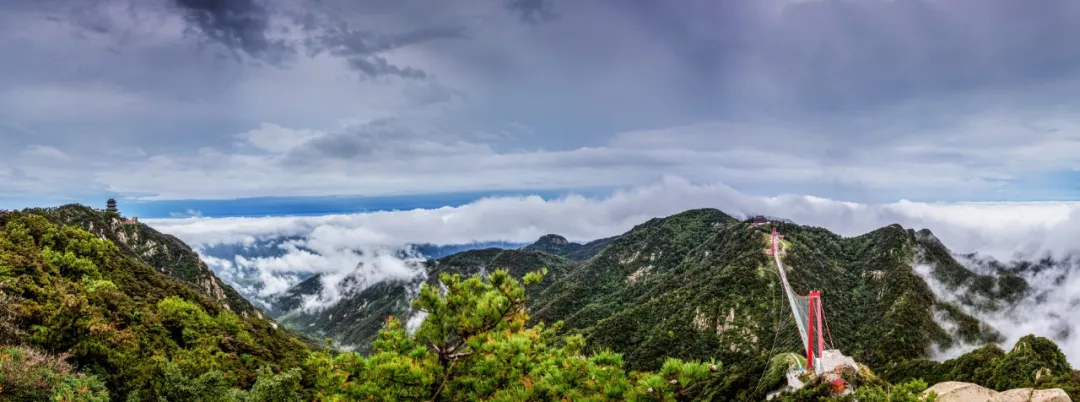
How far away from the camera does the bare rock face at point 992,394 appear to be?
1384 centimetres

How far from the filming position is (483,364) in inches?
408

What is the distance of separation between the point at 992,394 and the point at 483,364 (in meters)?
14.7

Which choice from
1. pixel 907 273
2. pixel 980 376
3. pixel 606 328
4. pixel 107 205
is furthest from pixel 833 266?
pixel 107 205

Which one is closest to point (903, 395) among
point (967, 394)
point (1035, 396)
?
point (1035, 396)

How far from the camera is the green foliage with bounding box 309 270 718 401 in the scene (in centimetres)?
988

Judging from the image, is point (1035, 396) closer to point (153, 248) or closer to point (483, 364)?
point (483, 364)

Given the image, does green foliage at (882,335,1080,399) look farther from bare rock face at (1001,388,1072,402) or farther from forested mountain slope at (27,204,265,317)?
forested mountain slope at (27,204,265,317)

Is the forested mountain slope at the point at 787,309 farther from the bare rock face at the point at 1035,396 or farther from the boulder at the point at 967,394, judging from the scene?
the bare rock face at the point at 1035,396

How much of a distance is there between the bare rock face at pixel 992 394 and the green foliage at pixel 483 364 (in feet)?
31.1

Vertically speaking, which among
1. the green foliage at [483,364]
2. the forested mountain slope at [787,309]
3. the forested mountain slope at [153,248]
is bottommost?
the forested mountain slope at [787,309]

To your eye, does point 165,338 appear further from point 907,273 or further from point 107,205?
point 907,273

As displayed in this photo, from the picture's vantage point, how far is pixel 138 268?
51156 millimetres

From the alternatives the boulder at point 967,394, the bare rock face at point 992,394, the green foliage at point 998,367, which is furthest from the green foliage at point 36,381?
the green foliage at point 998,367

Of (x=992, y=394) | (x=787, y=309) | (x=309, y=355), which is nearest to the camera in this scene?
(x=309, y=355)
